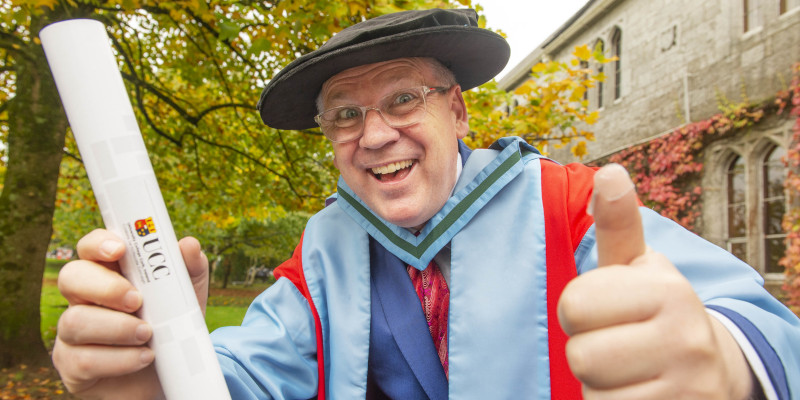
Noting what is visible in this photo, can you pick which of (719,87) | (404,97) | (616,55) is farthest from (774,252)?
(404,97)

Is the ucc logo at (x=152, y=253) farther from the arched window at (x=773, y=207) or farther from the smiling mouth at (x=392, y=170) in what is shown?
the arched window at (x=773, y=207)

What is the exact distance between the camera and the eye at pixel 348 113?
171cm

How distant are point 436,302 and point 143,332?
3.19 ft

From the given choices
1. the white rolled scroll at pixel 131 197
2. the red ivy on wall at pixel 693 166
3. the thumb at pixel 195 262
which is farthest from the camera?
the red ivy on wall at pixel 693 166

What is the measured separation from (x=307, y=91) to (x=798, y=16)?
8.64 meters

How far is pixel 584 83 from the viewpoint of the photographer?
450 cm

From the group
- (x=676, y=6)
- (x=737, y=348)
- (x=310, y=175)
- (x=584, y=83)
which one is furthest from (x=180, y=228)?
(x=676, y=6)

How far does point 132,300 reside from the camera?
962 mm

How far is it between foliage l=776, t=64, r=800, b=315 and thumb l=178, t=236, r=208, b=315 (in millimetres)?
8109

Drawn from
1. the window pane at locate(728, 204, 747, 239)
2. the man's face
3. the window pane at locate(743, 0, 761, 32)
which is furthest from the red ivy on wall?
the man's face

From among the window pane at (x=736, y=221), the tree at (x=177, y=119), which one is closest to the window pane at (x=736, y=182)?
the window pane at (x=736, y=221)

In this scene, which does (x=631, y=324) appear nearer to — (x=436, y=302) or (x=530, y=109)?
(x=436, y=302)

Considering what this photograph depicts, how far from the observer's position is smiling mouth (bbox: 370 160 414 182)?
1.69m

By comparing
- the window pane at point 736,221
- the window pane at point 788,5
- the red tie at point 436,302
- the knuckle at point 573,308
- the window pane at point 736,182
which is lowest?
the window pane at point 736,221
